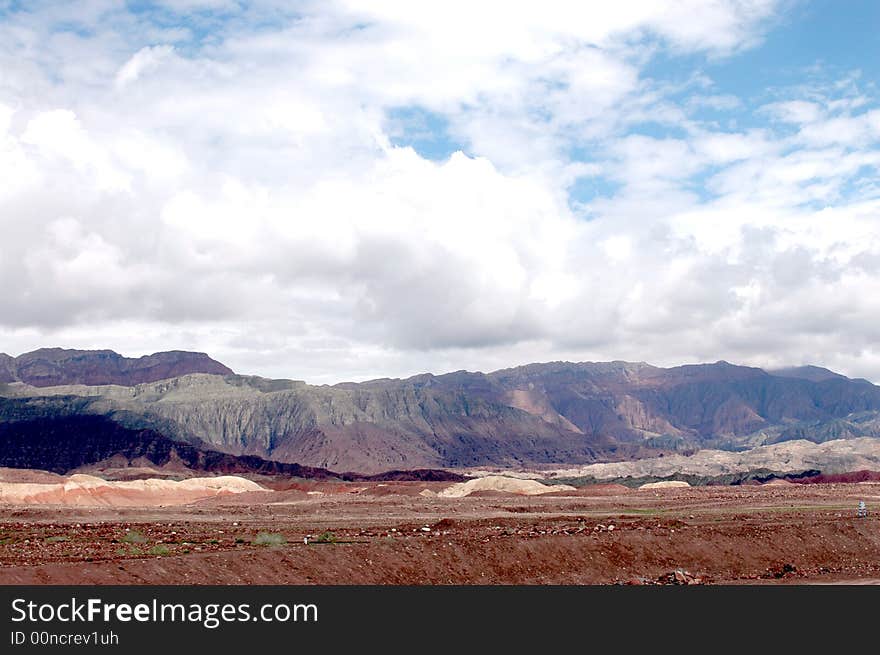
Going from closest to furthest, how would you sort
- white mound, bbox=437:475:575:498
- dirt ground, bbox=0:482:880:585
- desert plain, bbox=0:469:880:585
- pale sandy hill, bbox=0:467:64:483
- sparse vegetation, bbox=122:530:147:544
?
dirt ground, bbox=0:482:880:585 < desert plain, bbox=0:469:880:585 < sparse vegetation, bbox=122:530:147:544 < white mound, bbox=437:475:575:498 < pale sandy hill, bbox=0:467:64:483

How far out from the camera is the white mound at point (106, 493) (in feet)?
314

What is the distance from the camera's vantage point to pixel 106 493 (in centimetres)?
10094

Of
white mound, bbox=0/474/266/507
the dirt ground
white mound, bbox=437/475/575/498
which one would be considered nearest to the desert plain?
the dirt ground

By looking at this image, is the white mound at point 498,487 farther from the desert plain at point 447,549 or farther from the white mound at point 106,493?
the desert plain at point 447,549

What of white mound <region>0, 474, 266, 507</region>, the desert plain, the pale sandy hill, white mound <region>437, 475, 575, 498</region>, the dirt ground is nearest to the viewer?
the dirt ground

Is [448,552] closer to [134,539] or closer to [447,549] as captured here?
[447,549]

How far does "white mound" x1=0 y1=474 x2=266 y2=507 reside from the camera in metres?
95.6

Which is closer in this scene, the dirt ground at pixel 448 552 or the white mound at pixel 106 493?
the dirt ground at pixel 448 552

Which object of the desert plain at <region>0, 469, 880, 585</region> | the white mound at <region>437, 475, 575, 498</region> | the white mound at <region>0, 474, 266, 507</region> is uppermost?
the desert plain at <region>0, 469, 880, 585</region>

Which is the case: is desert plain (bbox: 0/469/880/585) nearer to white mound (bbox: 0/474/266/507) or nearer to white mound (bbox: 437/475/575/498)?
white mound (bbox: 0/474/266/507)

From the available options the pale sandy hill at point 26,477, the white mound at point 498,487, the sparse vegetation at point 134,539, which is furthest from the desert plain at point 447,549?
the pale sandy hill at point 26,477

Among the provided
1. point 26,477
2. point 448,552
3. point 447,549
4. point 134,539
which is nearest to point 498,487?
point 26,477
